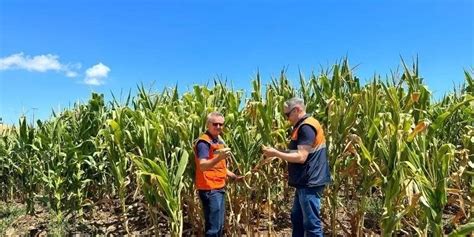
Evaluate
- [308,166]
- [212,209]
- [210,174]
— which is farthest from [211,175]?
[308,166]

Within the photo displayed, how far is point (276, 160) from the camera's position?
555cm

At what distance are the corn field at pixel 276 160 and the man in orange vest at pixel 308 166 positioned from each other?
17.1 inches

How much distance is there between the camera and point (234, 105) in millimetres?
5836

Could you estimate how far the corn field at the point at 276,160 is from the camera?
4.37 metres

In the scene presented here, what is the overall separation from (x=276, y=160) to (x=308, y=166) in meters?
1.09

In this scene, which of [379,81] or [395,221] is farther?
[379,81]

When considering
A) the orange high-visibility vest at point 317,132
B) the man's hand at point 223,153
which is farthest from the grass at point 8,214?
the orange high-visibility vest at point 317,132

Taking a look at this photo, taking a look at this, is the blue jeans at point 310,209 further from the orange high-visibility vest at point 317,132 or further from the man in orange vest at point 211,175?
the man in orange vest at point 211,175

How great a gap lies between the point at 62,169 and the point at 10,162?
1920 mm

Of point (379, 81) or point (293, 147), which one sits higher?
point (379, 81)

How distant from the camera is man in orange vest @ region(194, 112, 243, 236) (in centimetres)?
472

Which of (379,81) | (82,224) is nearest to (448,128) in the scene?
(379,81)

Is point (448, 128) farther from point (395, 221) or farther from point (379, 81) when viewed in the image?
point (395, 221)

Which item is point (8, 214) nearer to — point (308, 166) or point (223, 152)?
point (223, 152)
